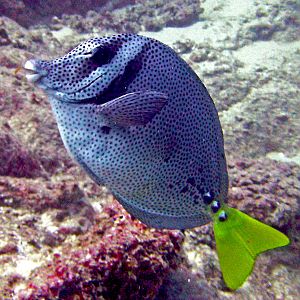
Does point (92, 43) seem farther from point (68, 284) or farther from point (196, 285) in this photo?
point (196, 285)

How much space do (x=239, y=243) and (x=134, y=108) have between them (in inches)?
29.0

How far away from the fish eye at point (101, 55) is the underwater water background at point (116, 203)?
3.55 feet

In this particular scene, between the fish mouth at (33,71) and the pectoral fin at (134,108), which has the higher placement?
the fish mouth at (33,71)

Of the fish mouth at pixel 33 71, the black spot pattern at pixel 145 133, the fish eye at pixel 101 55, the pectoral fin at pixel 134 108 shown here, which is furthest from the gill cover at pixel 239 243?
the fish mouth at pixel 33 71

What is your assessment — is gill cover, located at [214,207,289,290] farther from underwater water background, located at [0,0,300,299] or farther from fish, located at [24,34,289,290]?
underwater water background, located at [0,0,300,299]

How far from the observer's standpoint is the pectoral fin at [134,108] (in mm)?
1235

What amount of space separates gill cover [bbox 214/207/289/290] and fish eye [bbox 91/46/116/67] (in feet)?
2.70

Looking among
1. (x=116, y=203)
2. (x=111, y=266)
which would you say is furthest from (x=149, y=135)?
(x=116, y=203)

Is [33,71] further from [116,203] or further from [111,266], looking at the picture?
[116,203]

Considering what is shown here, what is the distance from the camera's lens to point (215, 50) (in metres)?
6.54

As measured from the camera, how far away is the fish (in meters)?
1.31

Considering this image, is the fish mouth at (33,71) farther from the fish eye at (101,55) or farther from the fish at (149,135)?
the fish eye at (101,55)

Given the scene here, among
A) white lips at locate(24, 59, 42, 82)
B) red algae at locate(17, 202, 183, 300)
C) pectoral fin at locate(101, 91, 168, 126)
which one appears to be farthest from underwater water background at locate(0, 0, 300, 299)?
white lips at locate(24, 59, 42, 82)

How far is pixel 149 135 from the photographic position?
53.4 inches
